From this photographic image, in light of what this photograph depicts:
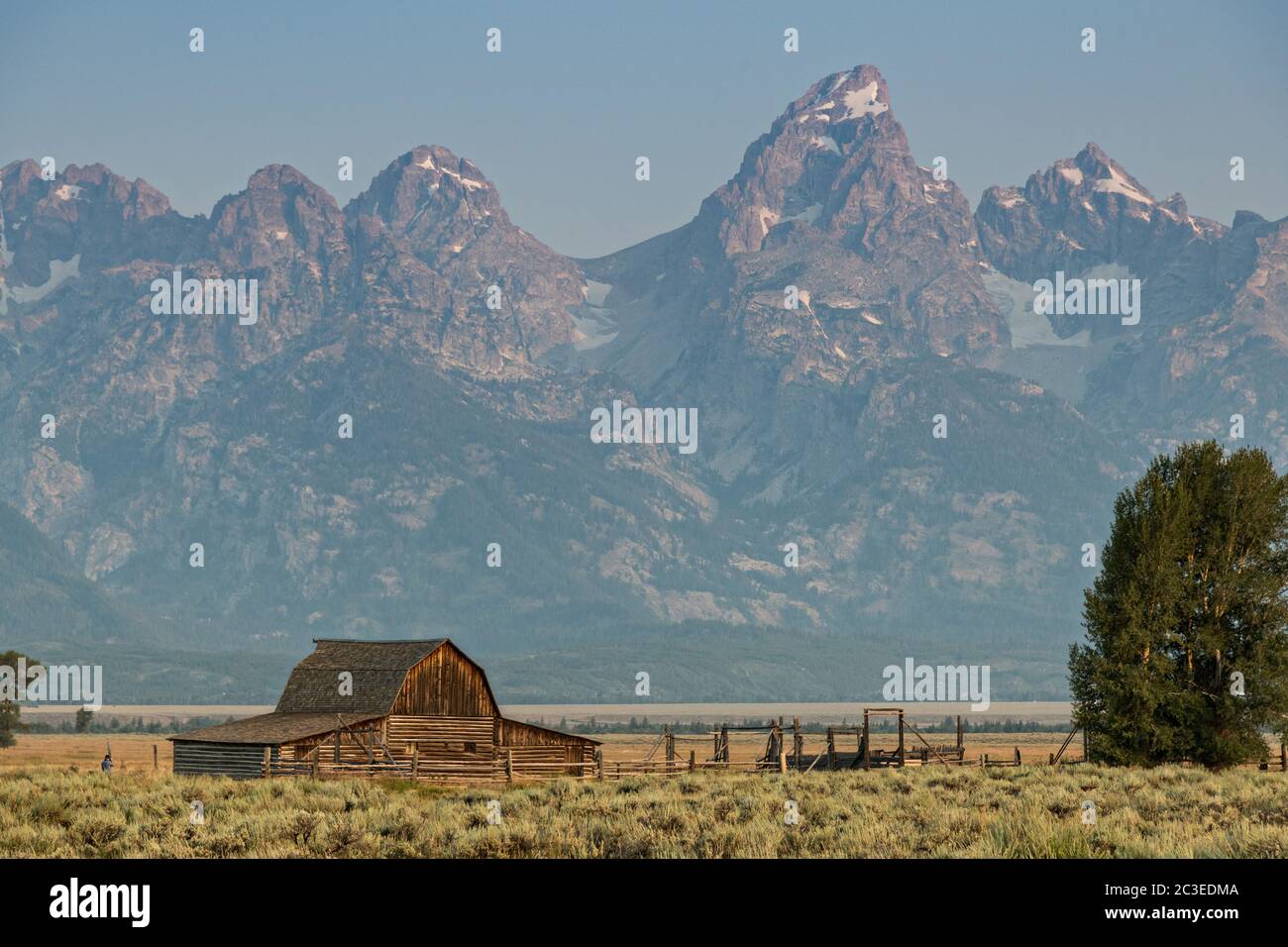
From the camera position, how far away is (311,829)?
29.5 meters

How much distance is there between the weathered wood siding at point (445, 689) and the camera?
232ft

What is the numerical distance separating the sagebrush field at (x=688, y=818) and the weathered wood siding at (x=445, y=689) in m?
20.9

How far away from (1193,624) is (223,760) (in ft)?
120

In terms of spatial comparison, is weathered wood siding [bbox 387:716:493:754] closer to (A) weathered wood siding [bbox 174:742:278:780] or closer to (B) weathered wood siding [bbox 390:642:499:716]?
(B) weathered wood siding [bbox 390:642:499:716]

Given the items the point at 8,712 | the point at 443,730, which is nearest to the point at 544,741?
the point at 443,730

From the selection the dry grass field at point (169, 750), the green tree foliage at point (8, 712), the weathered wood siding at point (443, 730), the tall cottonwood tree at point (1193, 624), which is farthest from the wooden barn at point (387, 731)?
the green tree foliage at point (8, 712)

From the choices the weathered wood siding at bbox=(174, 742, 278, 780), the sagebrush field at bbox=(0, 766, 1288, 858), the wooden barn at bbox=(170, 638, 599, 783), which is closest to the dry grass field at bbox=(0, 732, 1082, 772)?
the wooden barn at bbox=(170, 638, 599, 783)

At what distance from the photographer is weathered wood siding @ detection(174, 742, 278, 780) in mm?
63312

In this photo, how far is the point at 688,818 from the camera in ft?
106

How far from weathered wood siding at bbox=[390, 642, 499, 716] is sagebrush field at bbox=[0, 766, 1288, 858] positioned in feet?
68.6
